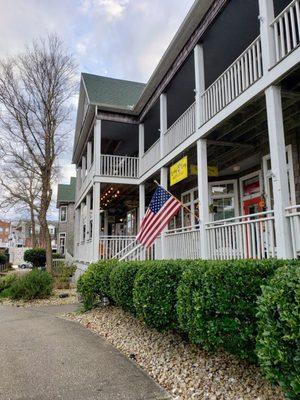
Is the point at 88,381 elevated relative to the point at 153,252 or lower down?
lower down

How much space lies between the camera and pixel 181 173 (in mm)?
9742

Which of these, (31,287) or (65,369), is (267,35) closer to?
(65,369)

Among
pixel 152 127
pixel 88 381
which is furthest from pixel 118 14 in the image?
pixel 88 381

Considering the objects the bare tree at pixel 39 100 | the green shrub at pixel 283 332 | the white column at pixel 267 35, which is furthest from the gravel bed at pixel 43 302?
the green shrub at pixel 283 332

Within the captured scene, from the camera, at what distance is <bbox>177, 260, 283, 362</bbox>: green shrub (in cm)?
368

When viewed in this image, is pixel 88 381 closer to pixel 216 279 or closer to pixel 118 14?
pixel 216 279

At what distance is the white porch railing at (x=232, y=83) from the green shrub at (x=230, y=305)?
4270mm

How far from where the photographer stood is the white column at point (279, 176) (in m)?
5.52

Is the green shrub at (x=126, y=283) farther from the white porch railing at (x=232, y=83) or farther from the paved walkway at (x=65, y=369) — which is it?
the white porch railing at (x=232, y=83)

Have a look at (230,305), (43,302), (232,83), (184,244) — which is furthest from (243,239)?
(43,302)

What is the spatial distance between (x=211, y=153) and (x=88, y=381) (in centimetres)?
766

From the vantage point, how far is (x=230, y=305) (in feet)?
12.4

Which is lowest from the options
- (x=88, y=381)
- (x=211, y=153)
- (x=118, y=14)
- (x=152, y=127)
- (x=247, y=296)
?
(x=88, y=381)

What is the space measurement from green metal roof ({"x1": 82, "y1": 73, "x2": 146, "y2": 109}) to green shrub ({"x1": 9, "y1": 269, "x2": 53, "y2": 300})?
9.21 meters
